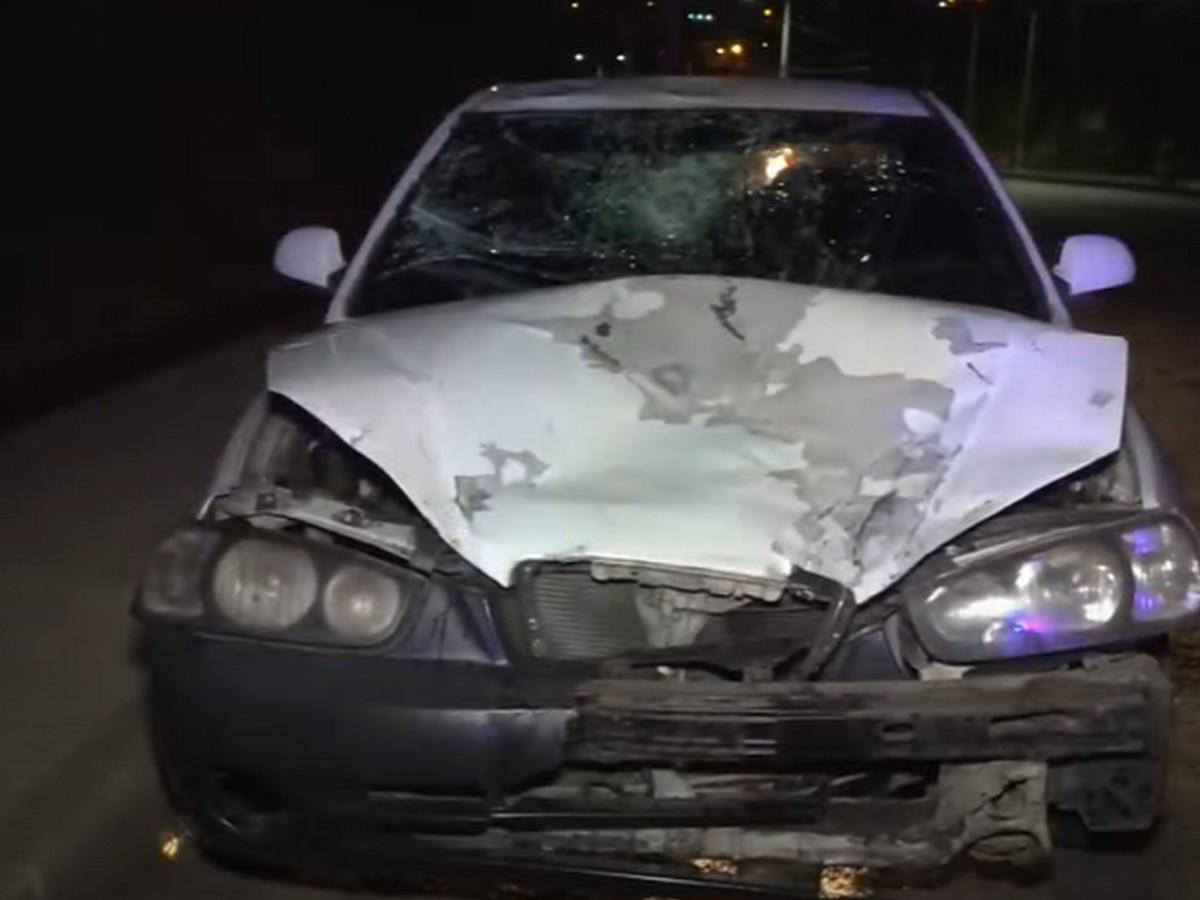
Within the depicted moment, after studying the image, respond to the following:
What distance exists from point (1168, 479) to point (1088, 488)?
0.71 ft

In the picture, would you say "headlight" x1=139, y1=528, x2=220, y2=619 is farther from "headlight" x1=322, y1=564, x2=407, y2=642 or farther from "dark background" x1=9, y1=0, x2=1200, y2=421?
"dark background" x1=9, y1=0, x2=1200, y2=421

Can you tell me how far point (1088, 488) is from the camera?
4.25 meters

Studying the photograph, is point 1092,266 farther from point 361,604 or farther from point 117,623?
point 117,623

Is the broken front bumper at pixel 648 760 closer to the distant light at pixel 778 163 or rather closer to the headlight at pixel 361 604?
the headlight at pixel 361 604

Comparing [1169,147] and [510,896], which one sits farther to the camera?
[1169,147]

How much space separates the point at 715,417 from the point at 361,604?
0.81m

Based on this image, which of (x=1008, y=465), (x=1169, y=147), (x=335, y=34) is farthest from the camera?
(x=1169, y=147)

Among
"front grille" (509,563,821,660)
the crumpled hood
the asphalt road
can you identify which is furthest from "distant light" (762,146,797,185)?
"front grille" (509,563,821,660)

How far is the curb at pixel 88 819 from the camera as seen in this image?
4863 millimetres

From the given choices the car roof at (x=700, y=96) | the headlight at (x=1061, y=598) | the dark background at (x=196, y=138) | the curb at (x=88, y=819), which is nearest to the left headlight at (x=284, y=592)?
the headlight at (x=1061, y=598)

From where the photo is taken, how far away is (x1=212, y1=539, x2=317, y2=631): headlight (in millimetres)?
3893

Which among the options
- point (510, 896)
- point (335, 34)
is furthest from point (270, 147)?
point (510, 896)

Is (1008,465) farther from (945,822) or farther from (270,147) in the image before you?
(270,147)

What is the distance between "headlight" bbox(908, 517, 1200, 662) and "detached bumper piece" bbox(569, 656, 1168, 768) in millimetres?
109
